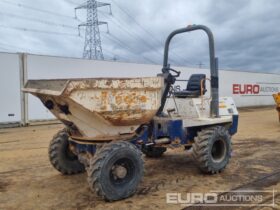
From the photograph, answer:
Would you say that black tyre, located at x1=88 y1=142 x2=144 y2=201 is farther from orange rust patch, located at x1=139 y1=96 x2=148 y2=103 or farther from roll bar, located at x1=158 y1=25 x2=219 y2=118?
roll bar, located at x1=158 y1=25 x2=219 y2=118

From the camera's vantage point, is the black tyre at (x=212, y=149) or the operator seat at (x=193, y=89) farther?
the operator seat at (x=193, y=89)

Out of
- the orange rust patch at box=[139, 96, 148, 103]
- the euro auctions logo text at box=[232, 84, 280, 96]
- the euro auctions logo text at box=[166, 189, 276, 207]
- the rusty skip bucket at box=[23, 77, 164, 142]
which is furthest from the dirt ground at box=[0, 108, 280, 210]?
the euro auctions logo text at box=[232, 84, 280, 96]

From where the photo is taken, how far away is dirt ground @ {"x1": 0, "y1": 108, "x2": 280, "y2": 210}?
17.0ft

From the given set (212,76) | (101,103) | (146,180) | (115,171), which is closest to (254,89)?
(212,76)

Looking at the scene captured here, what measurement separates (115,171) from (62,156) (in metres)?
1.69

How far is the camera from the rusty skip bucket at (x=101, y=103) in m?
4.93

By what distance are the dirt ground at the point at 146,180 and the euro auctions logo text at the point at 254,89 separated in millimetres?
19989

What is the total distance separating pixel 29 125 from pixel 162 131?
11513 millimetres

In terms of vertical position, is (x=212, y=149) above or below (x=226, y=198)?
above

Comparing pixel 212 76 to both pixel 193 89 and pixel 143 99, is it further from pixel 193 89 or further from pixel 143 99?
pixel 143 99

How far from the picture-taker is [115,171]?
5223 millimetres

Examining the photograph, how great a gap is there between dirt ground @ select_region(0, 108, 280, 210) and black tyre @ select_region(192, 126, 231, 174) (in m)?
0.19

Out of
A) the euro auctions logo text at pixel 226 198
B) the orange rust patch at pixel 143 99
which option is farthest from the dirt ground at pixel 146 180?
the orange rust patch at pixel 143 99

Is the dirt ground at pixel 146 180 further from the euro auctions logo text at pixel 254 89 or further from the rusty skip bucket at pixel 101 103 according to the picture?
the euro auctions logo text at pixel 254 89
